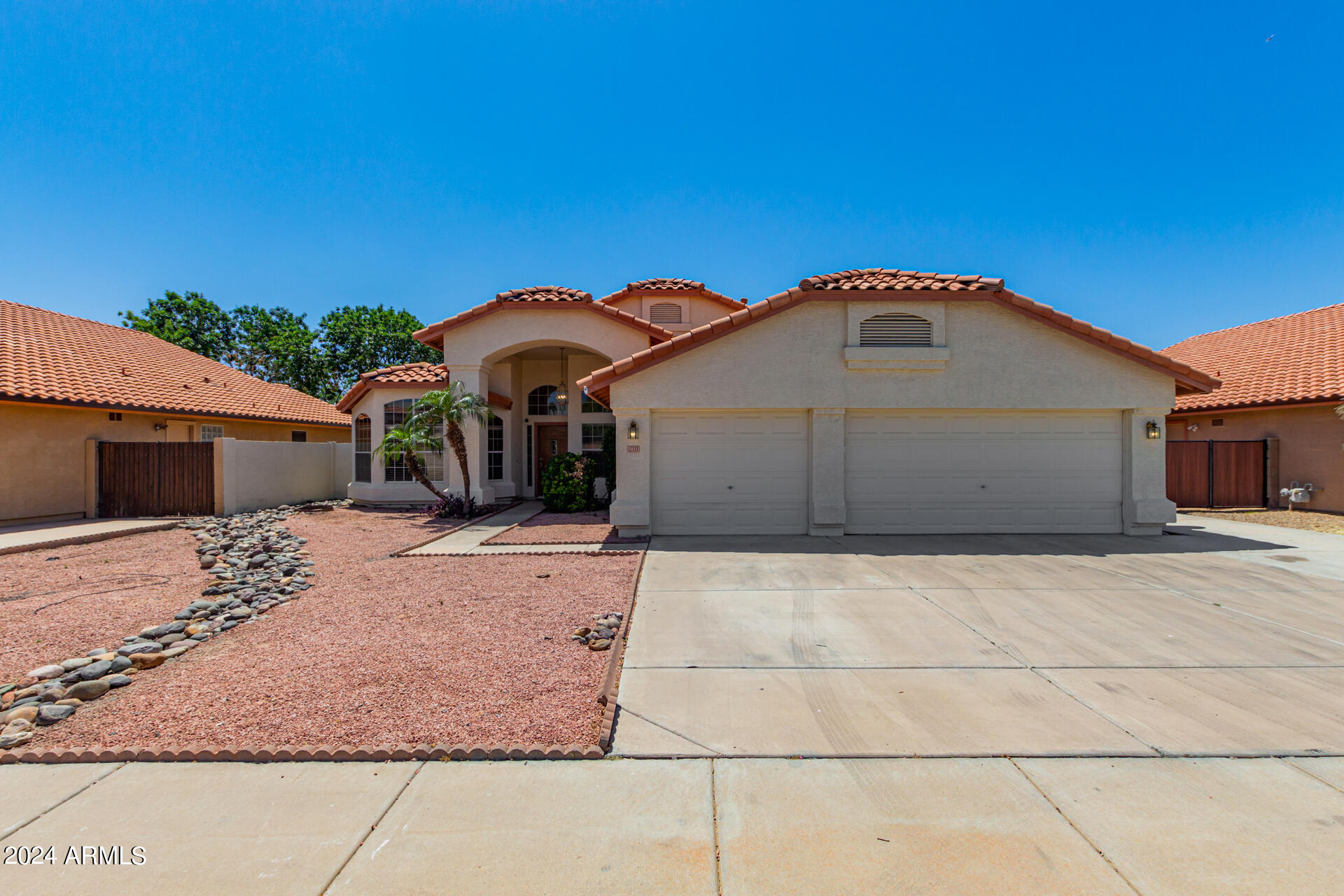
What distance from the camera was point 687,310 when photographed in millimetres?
19922

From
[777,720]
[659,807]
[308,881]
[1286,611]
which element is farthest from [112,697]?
[1286,611]

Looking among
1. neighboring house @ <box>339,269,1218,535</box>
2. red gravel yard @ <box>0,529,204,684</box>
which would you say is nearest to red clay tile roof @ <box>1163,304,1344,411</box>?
neighboring house @ <box>339,269,1218,535</box>

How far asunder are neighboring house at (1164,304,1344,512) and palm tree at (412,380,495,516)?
19870mm

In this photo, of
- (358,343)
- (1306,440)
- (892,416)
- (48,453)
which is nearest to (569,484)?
(892,416)

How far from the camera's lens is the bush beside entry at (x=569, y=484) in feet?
45.8

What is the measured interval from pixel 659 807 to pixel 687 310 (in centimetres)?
1823

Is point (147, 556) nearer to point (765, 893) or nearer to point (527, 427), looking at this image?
point (527, 427)

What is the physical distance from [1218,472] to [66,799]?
70.5 feet

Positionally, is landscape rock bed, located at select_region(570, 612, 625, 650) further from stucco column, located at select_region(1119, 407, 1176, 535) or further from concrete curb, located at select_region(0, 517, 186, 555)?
concrete curb, located at select_region(0, 517, 186, 555)

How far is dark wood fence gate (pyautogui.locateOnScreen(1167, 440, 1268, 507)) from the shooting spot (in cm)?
1503

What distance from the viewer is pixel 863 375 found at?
34.4ft

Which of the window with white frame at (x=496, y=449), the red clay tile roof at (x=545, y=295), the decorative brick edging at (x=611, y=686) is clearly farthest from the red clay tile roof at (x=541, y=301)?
the decorative brick edging at (x=611, y=686)

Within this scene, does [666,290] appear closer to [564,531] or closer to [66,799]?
[564,531]

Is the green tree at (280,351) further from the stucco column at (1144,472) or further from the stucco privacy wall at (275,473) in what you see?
the stucco column at (1144,472)
